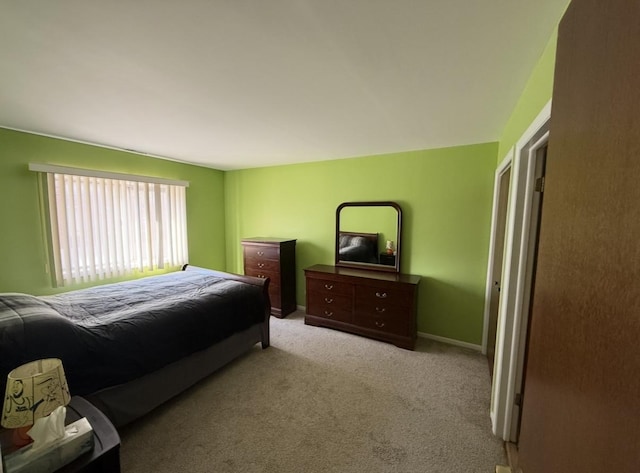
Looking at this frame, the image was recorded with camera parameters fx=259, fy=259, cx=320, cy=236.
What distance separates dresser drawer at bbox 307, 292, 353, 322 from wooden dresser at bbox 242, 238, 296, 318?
50 cm

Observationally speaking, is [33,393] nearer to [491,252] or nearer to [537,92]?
[537,92]

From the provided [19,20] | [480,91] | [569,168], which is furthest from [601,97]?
[19,20]

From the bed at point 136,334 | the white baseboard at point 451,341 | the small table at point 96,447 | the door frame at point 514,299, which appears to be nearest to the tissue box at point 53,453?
the small table at point 96,447

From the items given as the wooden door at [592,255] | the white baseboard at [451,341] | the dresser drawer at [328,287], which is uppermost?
the wooden door at [592,255]

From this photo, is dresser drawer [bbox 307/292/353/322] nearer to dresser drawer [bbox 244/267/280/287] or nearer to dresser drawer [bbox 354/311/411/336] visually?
dresser drawer [bbox 354/311/411/336]

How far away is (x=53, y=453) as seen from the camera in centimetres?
101

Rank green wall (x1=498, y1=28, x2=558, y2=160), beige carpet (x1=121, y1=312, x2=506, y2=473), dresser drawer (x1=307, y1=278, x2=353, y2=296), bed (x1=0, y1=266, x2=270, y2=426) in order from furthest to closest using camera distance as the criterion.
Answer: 1. dresser drawer (x1=307, y1=278, x2=353, y2=296)
2. beige carpet (x1=121, y1=312, x2=506, y2=473)
3. bed (x1=0, y1=266, x2=270, y2=426)
4. green wall (x1=498, y1=28, x2=558, y2=160)

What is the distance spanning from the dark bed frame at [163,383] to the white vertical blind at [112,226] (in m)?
1.83

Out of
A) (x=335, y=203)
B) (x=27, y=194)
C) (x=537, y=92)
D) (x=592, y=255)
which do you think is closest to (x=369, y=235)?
(x=335, y=203)

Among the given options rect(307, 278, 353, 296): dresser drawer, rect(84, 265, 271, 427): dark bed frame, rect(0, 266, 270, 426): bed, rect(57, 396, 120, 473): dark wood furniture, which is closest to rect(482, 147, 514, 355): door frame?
rect(307, 278, 353, 296): dresser drawer

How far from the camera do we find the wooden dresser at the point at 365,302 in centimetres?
281

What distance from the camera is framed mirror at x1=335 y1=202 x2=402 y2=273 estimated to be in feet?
10.5

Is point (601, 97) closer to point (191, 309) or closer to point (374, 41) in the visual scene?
point (374, 41)

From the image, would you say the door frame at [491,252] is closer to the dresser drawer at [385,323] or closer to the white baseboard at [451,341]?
the white baseboard at [451,341]
